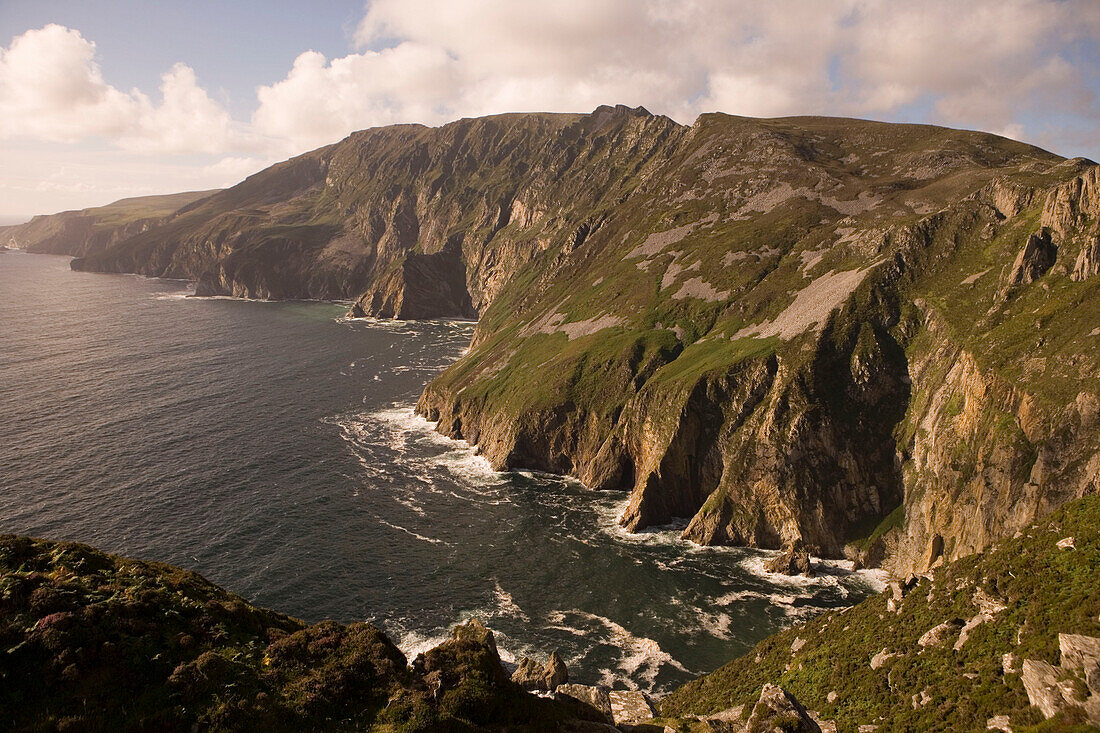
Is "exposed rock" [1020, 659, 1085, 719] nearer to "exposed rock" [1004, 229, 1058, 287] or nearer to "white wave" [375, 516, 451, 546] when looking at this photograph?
"exposed rock" [1004, 229, 1058, 287]

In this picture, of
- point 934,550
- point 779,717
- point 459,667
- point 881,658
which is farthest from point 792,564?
point 459,667

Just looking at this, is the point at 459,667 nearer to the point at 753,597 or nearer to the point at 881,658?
the point at 881,658

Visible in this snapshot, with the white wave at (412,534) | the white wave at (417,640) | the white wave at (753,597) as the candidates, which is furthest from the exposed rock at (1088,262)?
the white wave at (412,534)

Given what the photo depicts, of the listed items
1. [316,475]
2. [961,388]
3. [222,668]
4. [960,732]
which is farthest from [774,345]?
[222,668]

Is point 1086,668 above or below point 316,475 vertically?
above

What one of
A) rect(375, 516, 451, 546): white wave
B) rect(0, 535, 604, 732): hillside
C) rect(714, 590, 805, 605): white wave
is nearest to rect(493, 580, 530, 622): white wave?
rect(375, 516, 451, 546): white wave

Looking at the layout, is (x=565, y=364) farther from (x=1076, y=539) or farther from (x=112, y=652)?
(x=112, y=652)
